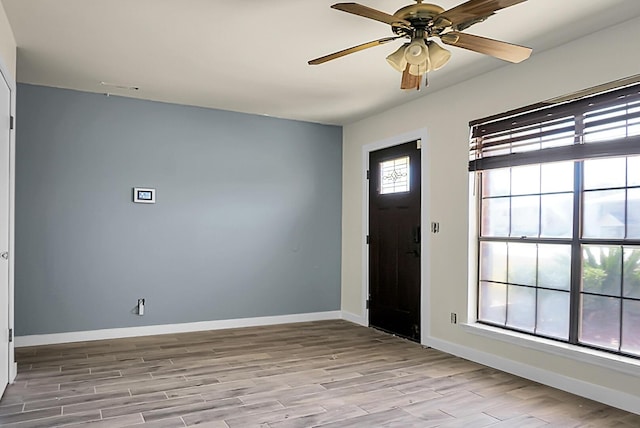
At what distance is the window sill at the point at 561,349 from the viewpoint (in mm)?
3123

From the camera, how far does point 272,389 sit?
350 cm

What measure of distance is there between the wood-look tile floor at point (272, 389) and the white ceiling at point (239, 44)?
8.26 feet

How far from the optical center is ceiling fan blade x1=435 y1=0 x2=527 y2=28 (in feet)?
7.37

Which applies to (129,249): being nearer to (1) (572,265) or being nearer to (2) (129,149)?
(2) (129,149)

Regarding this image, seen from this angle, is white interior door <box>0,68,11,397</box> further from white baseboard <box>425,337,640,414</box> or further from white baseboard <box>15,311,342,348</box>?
white baseboard <box>425,337,640,414</box>

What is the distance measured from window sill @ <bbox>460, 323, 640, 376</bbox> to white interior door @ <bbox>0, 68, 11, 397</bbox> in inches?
142

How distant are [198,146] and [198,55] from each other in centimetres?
178

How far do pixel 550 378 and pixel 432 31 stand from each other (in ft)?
8.74

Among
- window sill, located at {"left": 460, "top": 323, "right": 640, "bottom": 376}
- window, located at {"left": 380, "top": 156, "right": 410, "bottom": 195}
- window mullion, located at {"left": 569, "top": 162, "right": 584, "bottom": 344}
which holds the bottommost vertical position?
window sill, located at {"left": 460, "top": 323, "right": 640, "bottom": 376}

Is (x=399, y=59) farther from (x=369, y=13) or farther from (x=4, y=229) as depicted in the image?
(x=4, y=229)

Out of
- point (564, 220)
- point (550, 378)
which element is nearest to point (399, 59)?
point (564, 220)

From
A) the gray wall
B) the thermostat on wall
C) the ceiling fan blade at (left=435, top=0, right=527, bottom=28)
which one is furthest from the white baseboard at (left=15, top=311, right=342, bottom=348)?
the ceiling fan blade at (left=435, top=0, right=527, bottom=28)

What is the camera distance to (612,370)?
319cm

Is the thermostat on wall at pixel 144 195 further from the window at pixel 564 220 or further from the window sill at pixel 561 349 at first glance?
the window sill at pixel 561 349
